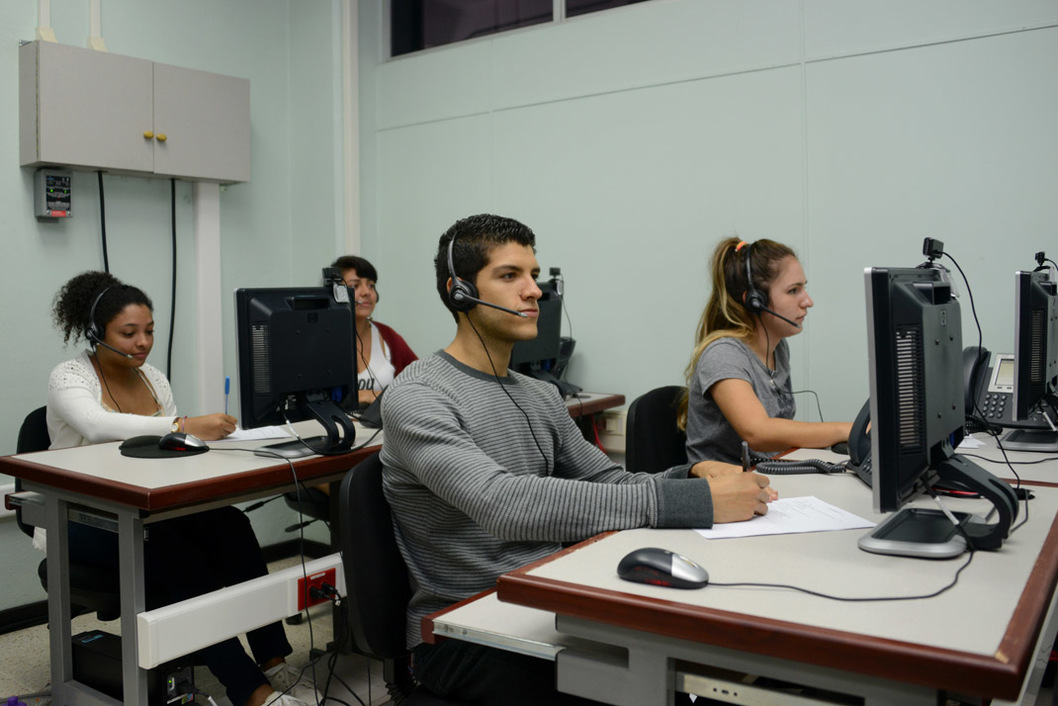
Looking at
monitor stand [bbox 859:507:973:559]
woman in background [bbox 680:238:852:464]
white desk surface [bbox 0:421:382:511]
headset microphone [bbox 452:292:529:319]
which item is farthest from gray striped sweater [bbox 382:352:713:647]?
white desk surface [bbox 0:421:382:511]

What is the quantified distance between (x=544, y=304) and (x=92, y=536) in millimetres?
1609

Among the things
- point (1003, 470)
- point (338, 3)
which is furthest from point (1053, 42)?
point (338, 3)

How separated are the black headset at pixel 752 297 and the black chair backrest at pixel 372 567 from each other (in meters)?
1.17

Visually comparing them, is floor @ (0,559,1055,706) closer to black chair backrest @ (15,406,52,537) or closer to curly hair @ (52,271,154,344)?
black chair backrest @ (15,406,52,537)

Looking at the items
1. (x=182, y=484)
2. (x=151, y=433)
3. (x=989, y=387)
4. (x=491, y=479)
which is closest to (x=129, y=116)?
(x=151, y=433)

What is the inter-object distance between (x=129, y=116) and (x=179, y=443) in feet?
5.50

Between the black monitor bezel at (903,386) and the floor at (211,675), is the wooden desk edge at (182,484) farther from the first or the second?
the black monitor bezel at (903,386)

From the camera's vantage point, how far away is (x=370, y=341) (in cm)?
342

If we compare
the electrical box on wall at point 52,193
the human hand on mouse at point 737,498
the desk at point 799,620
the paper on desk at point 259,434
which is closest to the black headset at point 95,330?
the paper on desk at point 259,434

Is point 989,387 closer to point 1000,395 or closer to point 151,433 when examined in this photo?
point 1000,395

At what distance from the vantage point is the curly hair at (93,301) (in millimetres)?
2533

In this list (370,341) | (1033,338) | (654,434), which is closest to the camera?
(1033,338)

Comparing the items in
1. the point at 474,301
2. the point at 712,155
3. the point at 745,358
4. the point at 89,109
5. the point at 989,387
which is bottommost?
the point at 989,387

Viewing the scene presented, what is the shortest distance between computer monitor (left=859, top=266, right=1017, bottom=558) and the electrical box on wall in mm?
2954
